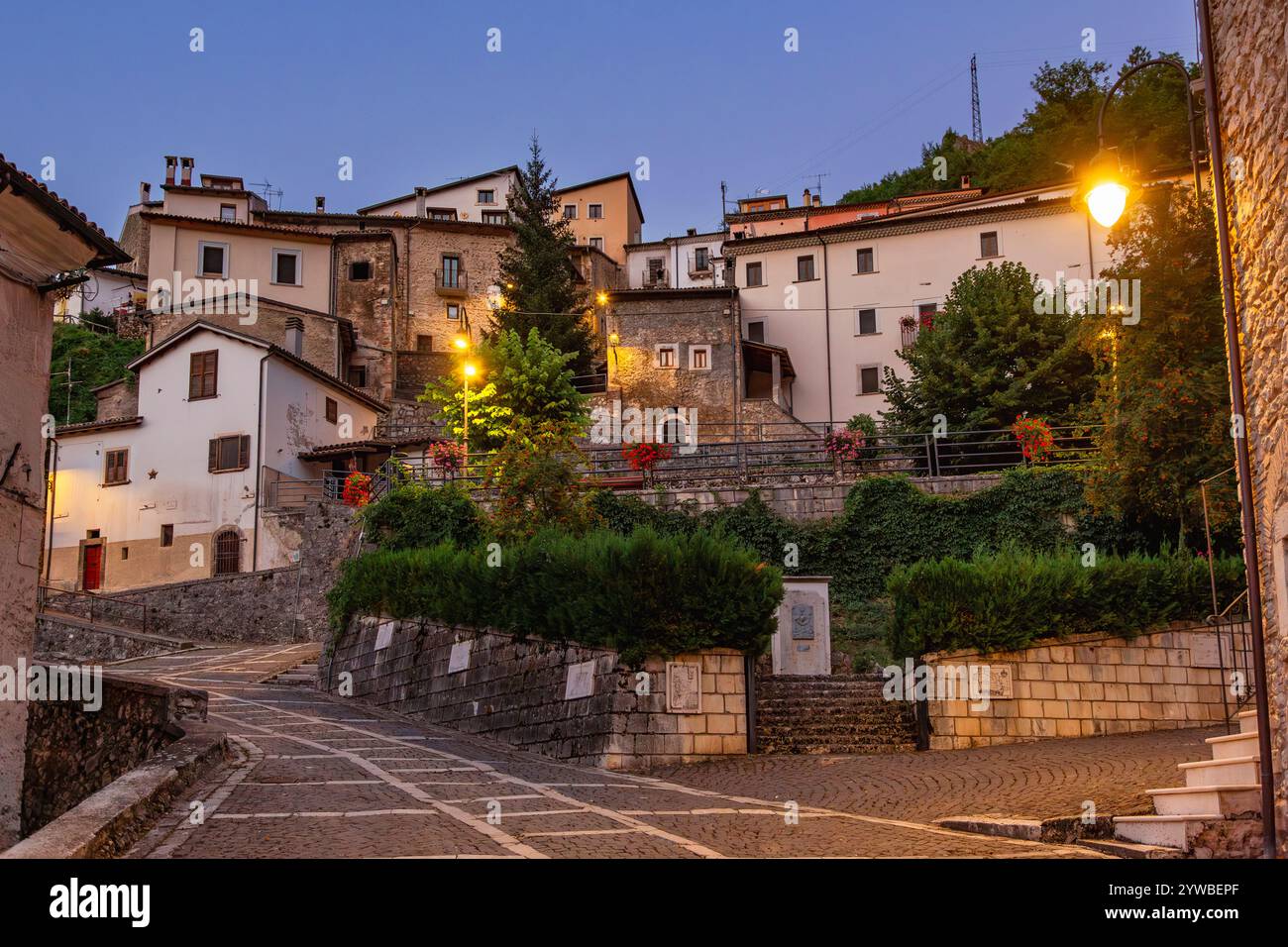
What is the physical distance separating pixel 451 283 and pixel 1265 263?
50.4 metres

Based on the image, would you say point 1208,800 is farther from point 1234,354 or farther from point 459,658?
point 459,658

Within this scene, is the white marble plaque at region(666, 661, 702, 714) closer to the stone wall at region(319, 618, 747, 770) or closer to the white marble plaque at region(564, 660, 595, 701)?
the stone wall at region(319, 618, 747, 770)

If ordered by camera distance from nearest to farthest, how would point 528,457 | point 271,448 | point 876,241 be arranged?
Answer: point 528,457 < point 271,448 < point 876,241

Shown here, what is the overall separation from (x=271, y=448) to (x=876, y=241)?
2417 cm

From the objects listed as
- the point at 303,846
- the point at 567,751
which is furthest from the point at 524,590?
the point at 303,846

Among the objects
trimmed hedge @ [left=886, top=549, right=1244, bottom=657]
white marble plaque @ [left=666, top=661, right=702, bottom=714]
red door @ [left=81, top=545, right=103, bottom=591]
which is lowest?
white marble plaque @ [left=666, top=661, right=702, bottom=714]

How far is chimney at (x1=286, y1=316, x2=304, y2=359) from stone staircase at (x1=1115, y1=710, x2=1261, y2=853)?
40.5 m

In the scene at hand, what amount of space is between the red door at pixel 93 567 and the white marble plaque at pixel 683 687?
28.9 meters

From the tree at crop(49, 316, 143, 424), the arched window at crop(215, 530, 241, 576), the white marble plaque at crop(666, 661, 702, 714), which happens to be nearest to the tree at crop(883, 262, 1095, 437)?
the white marble plaque at crop(666, 661, 702, 714)

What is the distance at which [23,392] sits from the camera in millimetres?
12688

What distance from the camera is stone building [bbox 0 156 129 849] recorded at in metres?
12.0

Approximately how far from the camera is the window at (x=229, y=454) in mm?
37594
